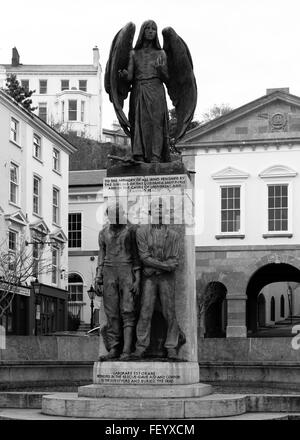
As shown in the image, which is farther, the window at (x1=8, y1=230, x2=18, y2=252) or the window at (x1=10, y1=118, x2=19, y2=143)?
the window at (x1=10, y1=118, x2=19, y2=143)

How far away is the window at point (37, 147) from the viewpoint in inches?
2028

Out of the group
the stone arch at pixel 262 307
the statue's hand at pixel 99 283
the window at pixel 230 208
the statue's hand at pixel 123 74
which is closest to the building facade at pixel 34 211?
the window at pixel 230 208

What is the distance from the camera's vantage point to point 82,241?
6019 cm

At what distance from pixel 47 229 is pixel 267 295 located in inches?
905

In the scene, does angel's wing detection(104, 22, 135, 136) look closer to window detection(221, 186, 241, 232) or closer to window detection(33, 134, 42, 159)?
window detection(221, 186, 241, 232)

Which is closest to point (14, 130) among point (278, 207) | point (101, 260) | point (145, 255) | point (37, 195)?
point (37, 195)

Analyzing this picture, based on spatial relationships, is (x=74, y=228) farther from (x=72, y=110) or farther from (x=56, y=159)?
(x=72, y=110)

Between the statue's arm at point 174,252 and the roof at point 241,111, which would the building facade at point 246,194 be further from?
the statue's arm at point 174,252

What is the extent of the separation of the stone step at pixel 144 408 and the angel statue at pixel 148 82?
3990 millimetres

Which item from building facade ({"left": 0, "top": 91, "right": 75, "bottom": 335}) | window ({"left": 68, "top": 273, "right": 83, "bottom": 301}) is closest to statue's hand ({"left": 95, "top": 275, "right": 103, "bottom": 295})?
building facade ({"left": 0, "top": 91, "right": 75, "bottom": 335})

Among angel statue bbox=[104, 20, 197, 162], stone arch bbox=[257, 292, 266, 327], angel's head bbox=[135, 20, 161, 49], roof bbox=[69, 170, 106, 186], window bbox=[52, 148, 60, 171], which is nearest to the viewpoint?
angel statue bbox=[104, 20, 197, 162]

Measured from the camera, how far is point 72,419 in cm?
1193

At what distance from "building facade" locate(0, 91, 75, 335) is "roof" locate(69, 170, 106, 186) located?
15.1 feet

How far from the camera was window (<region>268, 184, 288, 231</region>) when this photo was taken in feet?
160
